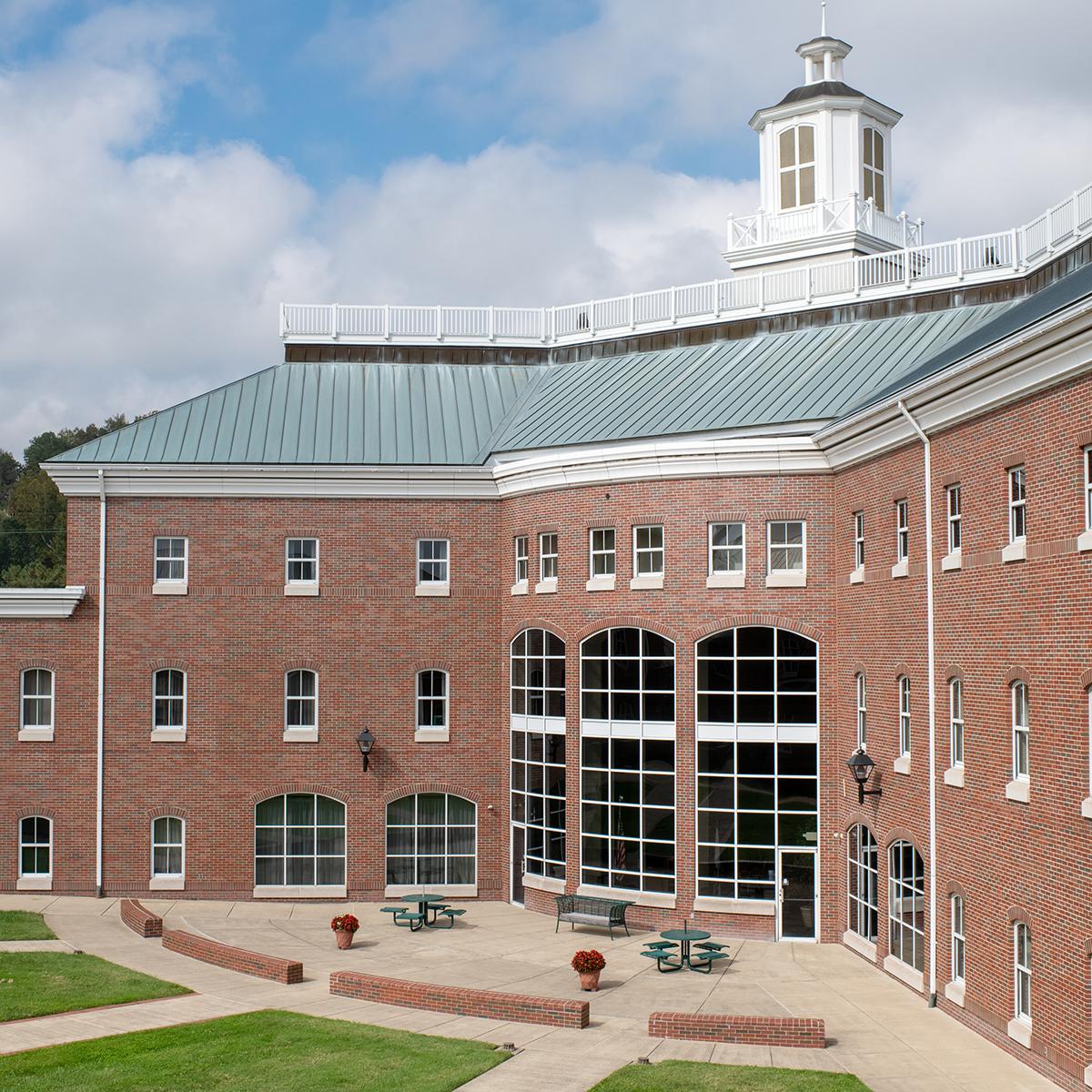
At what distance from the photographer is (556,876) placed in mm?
33406

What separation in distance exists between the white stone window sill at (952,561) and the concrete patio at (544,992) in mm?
7236

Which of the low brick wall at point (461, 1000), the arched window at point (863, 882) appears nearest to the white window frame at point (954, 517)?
the arched window at point (863, 882)

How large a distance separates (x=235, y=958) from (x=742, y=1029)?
10575 millimetres

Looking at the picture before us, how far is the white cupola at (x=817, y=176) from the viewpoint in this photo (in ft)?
139

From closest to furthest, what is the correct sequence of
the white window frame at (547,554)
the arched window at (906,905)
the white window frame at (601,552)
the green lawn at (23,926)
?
the arched window at (906,905) < the green lawn at (23,926) < the white window frame at (601,552) < the white window frame at (547,554)

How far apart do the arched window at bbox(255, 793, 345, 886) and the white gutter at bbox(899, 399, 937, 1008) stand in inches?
662

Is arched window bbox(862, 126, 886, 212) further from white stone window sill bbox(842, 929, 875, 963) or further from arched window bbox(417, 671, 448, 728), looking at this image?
white stone window sill bbox(842, 929, 875, 963)

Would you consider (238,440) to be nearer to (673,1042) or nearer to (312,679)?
(312,679)

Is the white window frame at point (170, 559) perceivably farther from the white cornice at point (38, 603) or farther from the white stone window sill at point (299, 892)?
the white stone window sill at point (299, 892)

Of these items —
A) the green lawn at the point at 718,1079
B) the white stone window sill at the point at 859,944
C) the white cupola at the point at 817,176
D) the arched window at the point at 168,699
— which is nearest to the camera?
the green lawn at the point at 718,1079

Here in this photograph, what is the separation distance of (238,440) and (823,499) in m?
16.0

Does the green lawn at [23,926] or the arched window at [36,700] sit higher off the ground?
the arched window at [36,700]

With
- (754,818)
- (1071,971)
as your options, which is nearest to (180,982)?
(754,818)

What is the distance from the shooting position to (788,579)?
30.1 metres
